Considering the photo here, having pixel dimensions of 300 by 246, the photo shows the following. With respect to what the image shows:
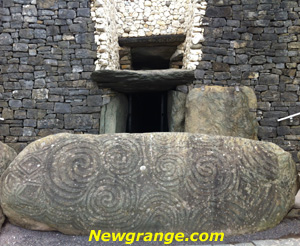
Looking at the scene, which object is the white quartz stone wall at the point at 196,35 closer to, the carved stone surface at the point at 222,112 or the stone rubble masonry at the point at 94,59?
the stone rubble masonry at the point at 94,59

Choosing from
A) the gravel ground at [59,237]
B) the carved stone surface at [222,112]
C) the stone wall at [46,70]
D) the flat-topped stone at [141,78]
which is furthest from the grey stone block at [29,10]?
the gravel ground at [59,237]

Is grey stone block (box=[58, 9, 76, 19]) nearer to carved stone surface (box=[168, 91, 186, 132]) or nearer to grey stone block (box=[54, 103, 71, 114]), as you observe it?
grey stone block (box=[54, 103, 71, 114])

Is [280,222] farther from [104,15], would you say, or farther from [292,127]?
[104,15]

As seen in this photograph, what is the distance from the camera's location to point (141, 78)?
4.34m

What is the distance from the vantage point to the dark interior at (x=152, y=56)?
550 cm

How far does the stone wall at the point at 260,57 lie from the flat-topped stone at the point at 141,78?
14.9 inches

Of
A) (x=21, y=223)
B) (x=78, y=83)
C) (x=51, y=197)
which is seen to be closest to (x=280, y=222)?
(x=51, y=197)

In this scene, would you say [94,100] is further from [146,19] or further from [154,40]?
[146,19]

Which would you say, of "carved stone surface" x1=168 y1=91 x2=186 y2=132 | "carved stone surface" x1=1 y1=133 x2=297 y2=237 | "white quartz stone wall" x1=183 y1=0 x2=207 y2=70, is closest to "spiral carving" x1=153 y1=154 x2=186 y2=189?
"carved stone surface" x1=1 y1=133 x2=297 y2=237

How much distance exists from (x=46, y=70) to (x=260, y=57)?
403cm

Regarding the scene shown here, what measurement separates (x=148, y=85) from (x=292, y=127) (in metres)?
2.83

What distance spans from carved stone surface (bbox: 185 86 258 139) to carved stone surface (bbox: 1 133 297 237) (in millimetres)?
1949

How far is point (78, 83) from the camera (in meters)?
4.48

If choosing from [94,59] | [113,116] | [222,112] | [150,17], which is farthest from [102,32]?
[222,112]
